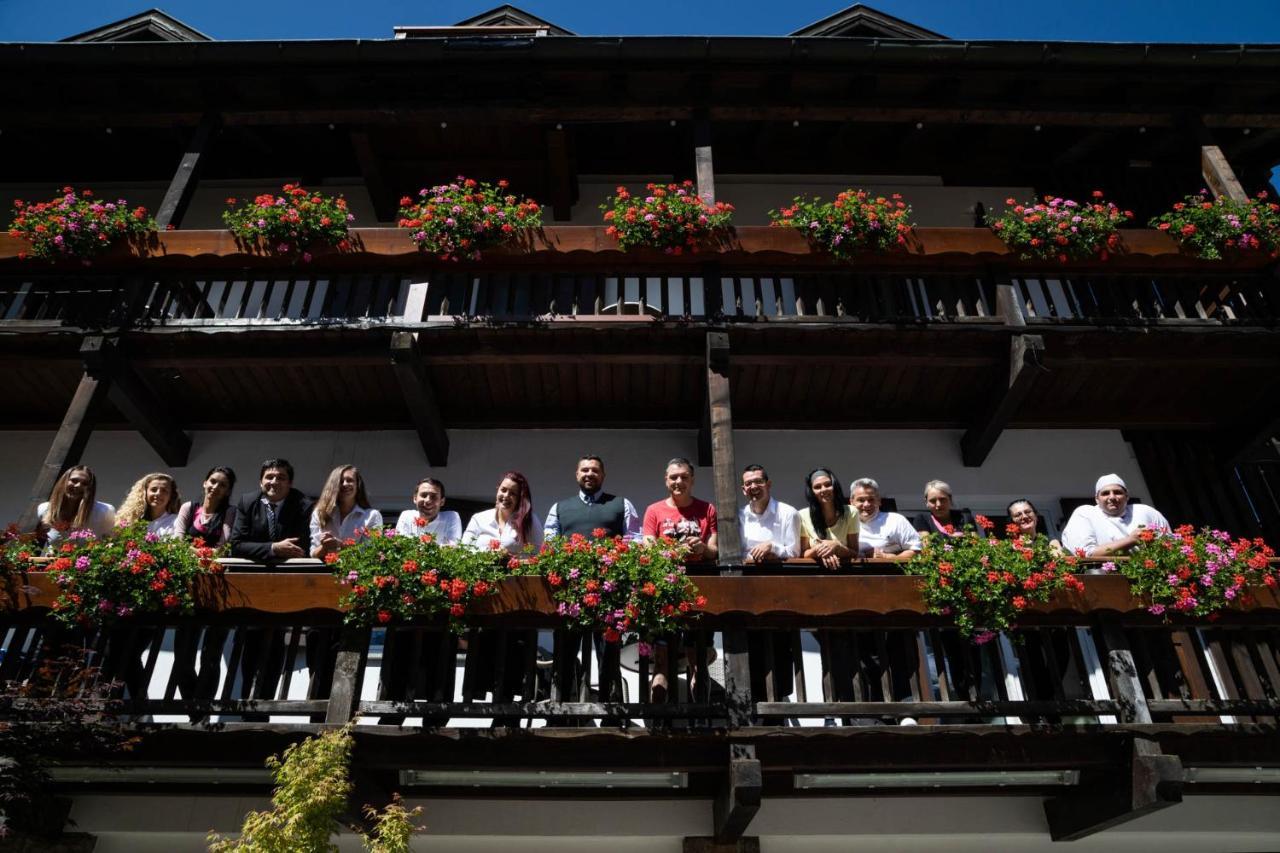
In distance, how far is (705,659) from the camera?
6.51 m

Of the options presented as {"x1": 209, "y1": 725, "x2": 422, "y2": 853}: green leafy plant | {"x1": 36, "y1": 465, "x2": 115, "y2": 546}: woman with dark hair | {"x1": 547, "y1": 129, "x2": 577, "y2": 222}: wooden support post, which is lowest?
{"x1": 209, "y1": 725, "x2": 422, "y2": 853}: green leafy plant

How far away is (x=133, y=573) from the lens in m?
6.35

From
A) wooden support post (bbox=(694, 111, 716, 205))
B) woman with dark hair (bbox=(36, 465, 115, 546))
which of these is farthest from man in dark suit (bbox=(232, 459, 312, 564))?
wooden support post (bbox=(694, 111, 716, 205))

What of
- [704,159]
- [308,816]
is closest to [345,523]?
[308,816]

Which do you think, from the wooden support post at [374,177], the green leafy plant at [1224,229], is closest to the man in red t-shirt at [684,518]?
the green leafy plant at [1224,229]

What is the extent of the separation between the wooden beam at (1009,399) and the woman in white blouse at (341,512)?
238 inches

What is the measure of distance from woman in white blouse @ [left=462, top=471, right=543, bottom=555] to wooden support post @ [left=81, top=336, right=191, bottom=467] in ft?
14.2

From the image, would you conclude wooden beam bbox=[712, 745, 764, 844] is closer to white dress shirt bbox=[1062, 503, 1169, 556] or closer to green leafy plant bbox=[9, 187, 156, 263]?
white dress shirt bbox=[1062, 503, 1169, 556]

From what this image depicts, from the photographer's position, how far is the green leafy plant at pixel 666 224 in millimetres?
9062

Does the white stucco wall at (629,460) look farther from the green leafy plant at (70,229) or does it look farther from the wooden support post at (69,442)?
the green leafy plant at (70,229)

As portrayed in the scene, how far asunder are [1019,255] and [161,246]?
867cm

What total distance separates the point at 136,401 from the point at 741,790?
23.8 ft

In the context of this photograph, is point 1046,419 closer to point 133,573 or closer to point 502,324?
point 502,324

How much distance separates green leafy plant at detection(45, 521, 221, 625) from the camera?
6.34 m
